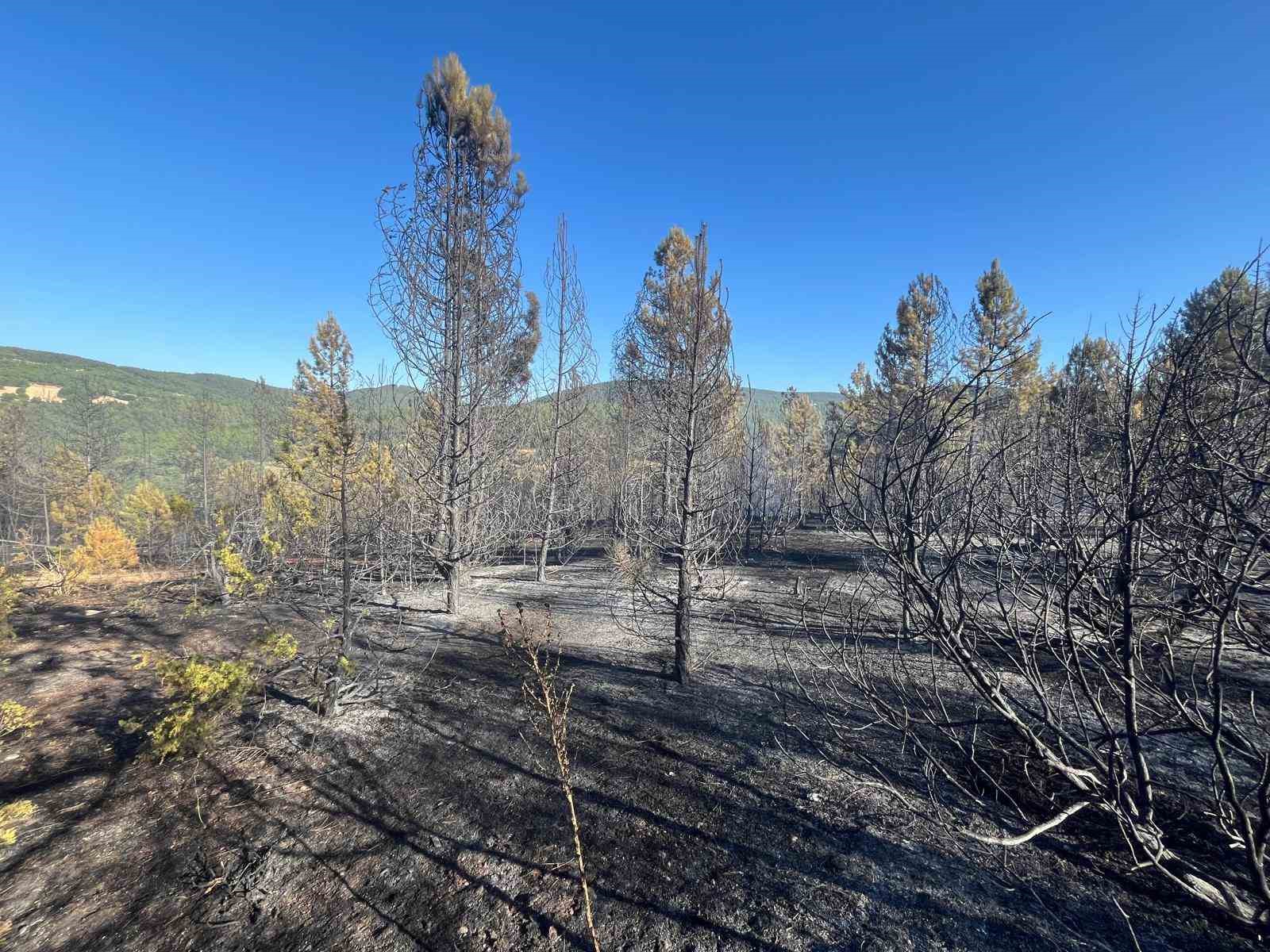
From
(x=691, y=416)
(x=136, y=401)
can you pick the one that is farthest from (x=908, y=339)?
(x=136, y=401)

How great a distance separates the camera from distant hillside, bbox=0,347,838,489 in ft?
140

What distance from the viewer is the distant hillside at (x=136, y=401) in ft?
140

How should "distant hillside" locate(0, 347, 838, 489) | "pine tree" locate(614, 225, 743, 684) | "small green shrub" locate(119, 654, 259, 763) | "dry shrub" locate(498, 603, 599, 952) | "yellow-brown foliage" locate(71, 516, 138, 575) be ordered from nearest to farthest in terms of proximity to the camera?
"dry shrub" locate(498, 603, 599, 952) < "small green shrub" locate(119, 654, 259, 763) < "pine tree" locate(614, 225, 743, 684) < "yellow-brown foliage" locate(71, 516, 138, 575) < "distant hillside" locate(0, 347, 838, 489)

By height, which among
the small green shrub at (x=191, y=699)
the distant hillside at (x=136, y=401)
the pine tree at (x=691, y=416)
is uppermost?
the distant hillside at (x=136, y=401)

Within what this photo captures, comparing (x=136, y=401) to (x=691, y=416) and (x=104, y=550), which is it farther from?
(x=691, y=416)

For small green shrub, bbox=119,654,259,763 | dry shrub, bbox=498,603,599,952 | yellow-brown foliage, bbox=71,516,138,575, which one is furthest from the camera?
yellow-brown foliage, bbox=71,516,138,575

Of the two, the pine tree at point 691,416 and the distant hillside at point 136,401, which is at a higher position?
the distant hillside at point 136,401

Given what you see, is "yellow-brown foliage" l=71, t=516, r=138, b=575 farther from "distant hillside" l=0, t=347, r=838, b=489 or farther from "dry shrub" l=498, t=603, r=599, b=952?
"distant hillside" l=0, t=347, r=838, b=489

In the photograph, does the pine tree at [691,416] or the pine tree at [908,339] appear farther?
the pine tree at [908,339]

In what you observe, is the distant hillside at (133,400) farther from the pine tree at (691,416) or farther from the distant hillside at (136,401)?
the pine tree at (691,416)

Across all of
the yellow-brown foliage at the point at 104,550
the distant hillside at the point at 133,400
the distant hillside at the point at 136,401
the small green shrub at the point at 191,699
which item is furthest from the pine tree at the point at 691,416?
the distant hillside at the point at 133,400

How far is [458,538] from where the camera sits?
33.5ft

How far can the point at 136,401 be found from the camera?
62.9m

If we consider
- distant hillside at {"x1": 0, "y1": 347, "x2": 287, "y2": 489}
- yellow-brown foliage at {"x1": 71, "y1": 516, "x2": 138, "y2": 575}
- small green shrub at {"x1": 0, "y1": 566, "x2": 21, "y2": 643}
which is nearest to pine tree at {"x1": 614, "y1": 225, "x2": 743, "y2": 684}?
small green shrub at {"x1": 0, "y1": 566, "x2": 21, "y2": 643}
